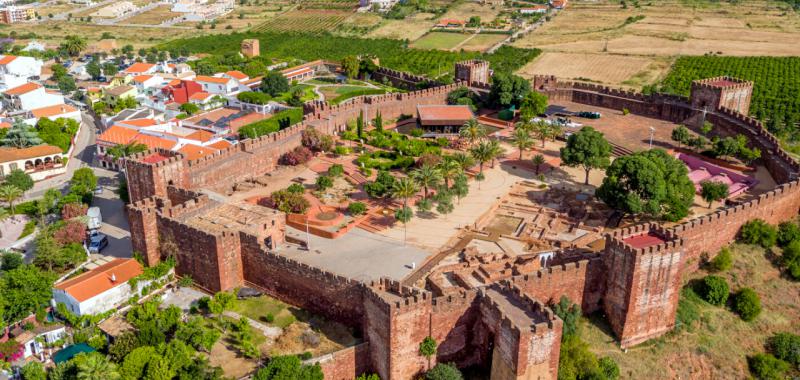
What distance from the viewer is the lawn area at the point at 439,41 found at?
110 metres

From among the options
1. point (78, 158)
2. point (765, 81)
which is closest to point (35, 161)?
point (78, 158)

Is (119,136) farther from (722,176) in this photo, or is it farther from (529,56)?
(529,56)

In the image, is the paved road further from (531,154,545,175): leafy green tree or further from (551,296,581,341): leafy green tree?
(551,296,581,341): leafy green tree

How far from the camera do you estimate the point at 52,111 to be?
6775 centimetres

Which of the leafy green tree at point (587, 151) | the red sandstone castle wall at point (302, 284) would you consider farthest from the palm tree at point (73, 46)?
the leafy green tree at point (587, 151)

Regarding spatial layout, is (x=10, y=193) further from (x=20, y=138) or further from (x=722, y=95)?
(x=722, y=95)

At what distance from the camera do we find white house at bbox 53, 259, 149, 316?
33344 mm

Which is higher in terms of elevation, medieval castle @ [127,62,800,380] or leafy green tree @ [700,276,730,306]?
medieval castle @ [127,62,800,380]

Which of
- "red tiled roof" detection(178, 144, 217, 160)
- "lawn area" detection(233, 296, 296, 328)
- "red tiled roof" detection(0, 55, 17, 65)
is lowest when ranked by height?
"lawn area" detection(233, 296, 296, 328)

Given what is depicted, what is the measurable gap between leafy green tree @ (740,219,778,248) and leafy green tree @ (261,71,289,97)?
1980 inches

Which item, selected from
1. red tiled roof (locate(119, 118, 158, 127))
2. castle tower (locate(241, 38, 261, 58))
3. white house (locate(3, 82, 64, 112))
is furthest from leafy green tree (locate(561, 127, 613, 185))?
castle tower (locate(241, 38, 261, 58))

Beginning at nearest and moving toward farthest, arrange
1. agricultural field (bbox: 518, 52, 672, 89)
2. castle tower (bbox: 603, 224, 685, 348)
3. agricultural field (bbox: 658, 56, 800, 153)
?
castle tower (bbox: 603, 224, 685, 348) < agricultural field (bbox: 658, 56, 800, 153) < agricultural field (bbox: 518, 52, 672, 89)

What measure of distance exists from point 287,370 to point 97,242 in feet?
64.1

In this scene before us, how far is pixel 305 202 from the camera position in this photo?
145 ft
